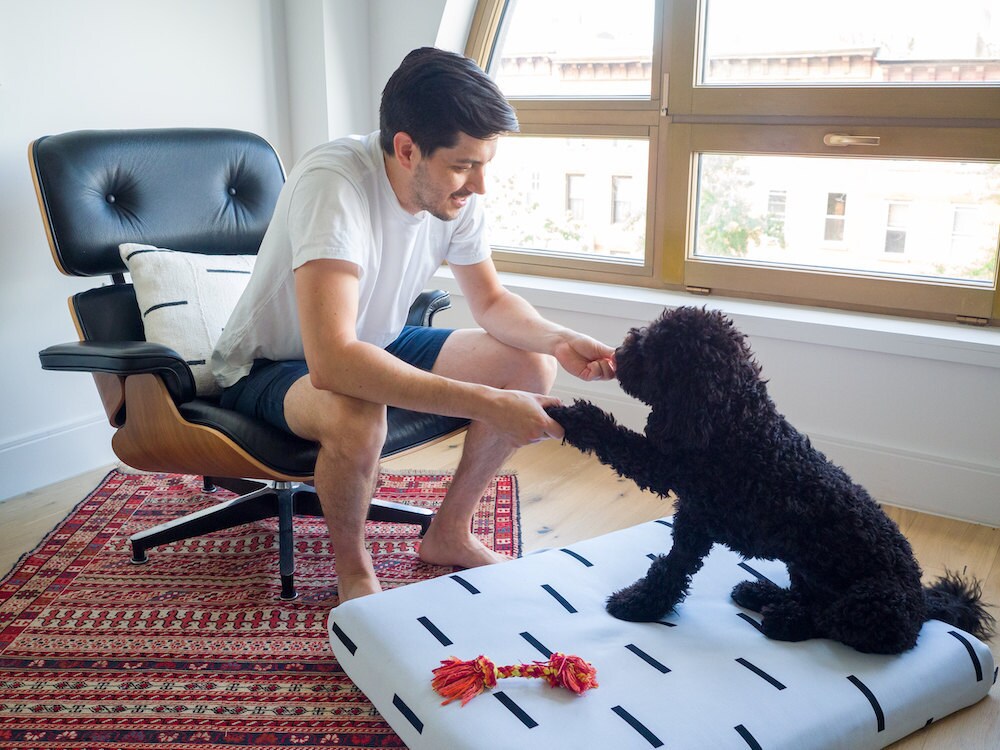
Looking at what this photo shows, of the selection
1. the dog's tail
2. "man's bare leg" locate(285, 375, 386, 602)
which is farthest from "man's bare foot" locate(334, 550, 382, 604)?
the dog's tail

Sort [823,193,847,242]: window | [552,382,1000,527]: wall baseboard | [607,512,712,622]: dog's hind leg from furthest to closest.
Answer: [823,193,847,242]: window < [552,382,1000,527]: wall baseboard < [607,512,712,622]: dog's hind leg

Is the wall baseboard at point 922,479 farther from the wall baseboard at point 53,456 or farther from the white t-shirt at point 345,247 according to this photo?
the wall baseboard at point 53,456

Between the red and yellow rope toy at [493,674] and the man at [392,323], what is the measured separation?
39cm

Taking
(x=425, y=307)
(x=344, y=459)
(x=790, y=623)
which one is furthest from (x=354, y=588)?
(x=790, y=623)

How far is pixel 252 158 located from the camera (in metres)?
2.43

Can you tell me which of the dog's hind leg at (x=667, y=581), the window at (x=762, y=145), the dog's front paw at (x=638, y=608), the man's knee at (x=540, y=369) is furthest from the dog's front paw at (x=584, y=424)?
the window at (x=762, y=145)

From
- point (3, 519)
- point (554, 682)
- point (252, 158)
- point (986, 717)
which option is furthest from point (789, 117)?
point (3, 519)

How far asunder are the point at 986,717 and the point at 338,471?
4.10 feet

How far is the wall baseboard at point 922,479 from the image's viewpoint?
2.43m

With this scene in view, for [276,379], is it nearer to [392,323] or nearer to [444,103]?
[392,323]

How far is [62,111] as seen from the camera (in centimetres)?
259

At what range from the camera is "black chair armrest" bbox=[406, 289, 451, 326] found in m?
2.34

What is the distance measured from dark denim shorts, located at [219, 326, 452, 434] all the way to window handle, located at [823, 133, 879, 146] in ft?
Result: 4.14

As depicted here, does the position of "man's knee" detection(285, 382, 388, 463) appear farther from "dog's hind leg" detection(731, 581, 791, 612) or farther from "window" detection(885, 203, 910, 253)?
"window" detection(885, 203, 910, 253)
